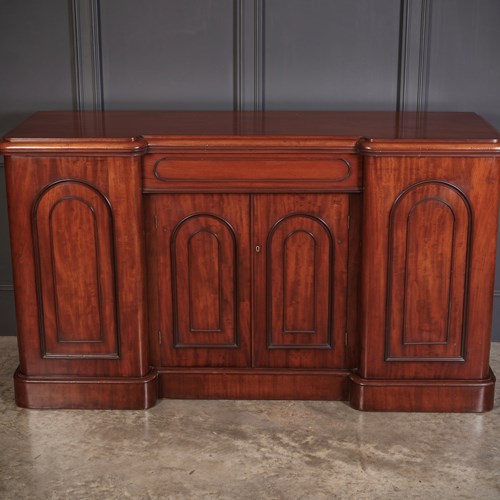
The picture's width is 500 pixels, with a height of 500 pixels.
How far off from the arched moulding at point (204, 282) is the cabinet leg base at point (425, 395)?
1.90 ft

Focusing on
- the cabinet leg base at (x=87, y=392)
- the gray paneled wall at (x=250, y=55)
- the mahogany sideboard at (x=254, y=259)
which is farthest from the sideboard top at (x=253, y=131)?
the cabinet leg base at (x=87, y=392)

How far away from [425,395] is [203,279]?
101 cm

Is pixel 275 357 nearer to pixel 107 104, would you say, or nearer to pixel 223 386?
pixel 223 386

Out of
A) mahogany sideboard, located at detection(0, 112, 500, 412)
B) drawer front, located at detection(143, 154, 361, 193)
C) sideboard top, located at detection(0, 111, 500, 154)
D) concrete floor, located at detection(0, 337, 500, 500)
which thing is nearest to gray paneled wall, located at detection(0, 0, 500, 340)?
sideboard top, located at detection(0, 111, 500, 154)

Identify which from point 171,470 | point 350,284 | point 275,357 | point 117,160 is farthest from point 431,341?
point 117,160

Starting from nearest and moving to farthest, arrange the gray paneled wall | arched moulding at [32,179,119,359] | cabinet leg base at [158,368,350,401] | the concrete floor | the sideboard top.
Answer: the concrete floor
the sideboard top
arched moulding at [32,179,119,359]
cabinet leg base at [158,368,350,401]
the gray paneled wall

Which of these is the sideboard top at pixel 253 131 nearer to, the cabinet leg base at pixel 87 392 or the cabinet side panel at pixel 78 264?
the cabinet side panel at pixel 78 264

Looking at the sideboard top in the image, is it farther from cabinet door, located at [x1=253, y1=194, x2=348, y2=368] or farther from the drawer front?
cabinet door, located at [x1=253, y1=194, x2=348, y2=368]

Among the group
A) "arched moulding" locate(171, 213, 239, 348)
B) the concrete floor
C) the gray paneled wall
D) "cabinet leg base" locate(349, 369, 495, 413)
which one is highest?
the gray paneled wall

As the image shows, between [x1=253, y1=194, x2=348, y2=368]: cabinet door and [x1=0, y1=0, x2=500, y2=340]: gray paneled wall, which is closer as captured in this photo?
[x1=253, y1=194, x2=348, y2=368]: cabinet door

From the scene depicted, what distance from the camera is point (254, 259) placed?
3.55 metres

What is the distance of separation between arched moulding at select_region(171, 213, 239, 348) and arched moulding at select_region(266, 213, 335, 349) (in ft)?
0.51

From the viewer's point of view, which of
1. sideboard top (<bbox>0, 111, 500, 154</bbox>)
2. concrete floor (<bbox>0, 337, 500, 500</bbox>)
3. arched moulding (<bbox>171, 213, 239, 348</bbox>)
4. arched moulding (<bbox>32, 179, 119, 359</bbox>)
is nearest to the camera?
concrete floor (<bbox>0, 337, 500, 500</bbox>)

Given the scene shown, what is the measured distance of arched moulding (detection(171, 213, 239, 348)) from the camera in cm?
353
